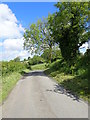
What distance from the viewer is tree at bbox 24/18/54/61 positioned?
3812cm

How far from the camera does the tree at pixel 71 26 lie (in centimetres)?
2234

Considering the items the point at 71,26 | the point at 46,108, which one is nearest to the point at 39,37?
the point at 71,26

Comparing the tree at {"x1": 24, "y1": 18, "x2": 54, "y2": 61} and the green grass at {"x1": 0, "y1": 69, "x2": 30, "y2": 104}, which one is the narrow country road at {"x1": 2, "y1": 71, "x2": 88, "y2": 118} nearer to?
the green grass at {"x1": 0, "y1": 69, "x2": 30, "y2": 104}

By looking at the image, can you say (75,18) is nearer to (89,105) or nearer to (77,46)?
(77,46)

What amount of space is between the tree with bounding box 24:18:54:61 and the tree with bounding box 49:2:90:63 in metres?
14.2

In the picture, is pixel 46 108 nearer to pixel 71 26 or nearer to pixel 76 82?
pixel 76 82

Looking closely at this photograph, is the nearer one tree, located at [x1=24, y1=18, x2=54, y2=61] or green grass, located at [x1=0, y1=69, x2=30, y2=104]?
green grass, located at [x1=0, y1=69, x2=30, y2=104]

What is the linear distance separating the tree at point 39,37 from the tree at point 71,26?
14.2m

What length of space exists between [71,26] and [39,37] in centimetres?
1599

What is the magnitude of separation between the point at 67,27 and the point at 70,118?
18.2 metres

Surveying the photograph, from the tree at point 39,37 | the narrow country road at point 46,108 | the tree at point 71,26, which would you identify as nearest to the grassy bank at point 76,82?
the narrow country road at point 46,108

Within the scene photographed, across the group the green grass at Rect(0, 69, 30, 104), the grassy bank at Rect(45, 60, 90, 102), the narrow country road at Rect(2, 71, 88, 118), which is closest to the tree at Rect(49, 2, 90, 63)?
the grassy bank at Rect(45, 60, 90, 102)

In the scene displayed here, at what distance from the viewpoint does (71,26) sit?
2291 centimetres

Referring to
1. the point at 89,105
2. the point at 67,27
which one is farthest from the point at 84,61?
the point at 89,105
